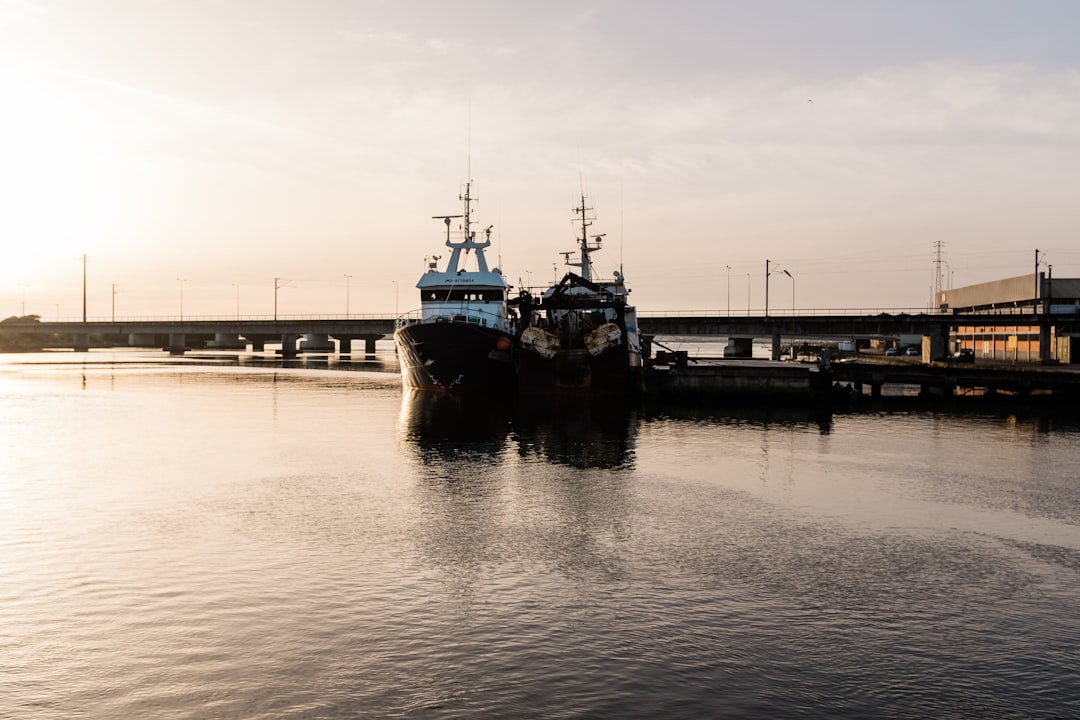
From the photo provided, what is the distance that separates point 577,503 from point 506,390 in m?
48.0

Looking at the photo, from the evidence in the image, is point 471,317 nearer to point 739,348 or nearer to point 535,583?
point 535,583

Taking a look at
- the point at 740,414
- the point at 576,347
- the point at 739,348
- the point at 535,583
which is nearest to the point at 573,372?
the point at 576,347

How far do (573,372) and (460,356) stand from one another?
10.3m

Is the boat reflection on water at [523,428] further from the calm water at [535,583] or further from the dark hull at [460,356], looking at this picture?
the dark hull at [460,356]

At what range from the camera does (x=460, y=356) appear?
7319 cm

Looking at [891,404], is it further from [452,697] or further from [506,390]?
[452,697]

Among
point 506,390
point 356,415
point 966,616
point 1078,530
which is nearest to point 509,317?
point 506,390

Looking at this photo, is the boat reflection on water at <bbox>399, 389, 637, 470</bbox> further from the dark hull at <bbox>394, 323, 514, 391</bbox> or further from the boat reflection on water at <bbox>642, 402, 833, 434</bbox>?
the boat reflection on water at <bbox>642, 402, 833, 434</bbox>

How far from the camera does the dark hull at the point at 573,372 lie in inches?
2768

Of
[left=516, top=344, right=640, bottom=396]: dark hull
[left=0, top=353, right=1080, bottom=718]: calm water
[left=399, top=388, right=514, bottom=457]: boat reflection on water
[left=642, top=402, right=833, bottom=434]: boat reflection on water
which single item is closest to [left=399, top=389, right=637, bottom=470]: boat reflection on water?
[left=399, top=388, right=514, bottom=457]: boat reflection on water

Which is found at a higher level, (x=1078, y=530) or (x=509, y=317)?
(x=509, y=317)

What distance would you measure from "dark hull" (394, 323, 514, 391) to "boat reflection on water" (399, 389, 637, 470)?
1.72 meters

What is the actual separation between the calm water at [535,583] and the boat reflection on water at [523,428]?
716 millimetres

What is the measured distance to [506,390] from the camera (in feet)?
252
